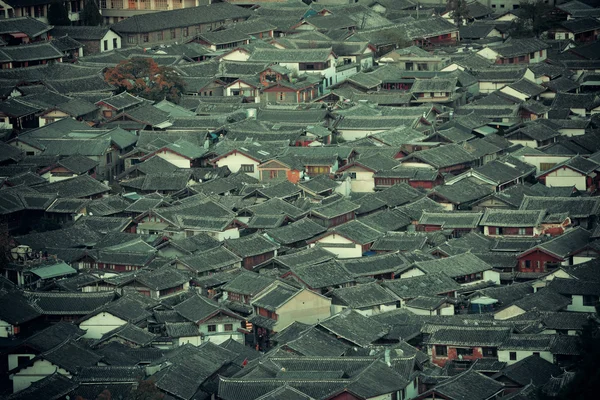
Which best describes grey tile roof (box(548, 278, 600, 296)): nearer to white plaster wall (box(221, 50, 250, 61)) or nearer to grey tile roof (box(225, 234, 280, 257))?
grey tile roof (box(225, 234, 280, 257))

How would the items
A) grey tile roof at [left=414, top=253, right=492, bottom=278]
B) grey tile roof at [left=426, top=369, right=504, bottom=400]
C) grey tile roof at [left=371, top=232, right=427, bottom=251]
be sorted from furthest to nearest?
grey tile roof at [left=371, top=232, right=427, bottom=251] → grey tile roof at [left=414, top=253, right=492, bottom=278] → grey tile roof at [left=426, top=369, right=504, bottom=400]

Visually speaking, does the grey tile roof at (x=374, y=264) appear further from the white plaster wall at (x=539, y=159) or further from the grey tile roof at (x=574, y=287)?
the white plaster wall at (x=539, y=159)

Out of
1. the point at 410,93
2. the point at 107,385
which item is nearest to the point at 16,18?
the point at 410,93

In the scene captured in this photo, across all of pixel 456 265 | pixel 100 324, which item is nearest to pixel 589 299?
pixel 456 265

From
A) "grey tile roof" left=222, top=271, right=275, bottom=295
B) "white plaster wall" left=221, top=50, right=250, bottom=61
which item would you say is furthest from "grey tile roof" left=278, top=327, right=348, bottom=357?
"white plaster wall" left=221, top=50, right=250, bottom=61

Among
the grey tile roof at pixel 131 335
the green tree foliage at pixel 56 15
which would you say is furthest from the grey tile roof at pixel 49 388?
the green tree foliage at pixel 56 15

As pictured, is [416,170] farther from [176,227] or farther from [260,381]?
[260,381]

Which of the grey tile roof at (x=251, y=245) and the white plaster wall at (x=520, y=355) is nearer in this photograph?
the white plaster wall at (x=520, y=355)
